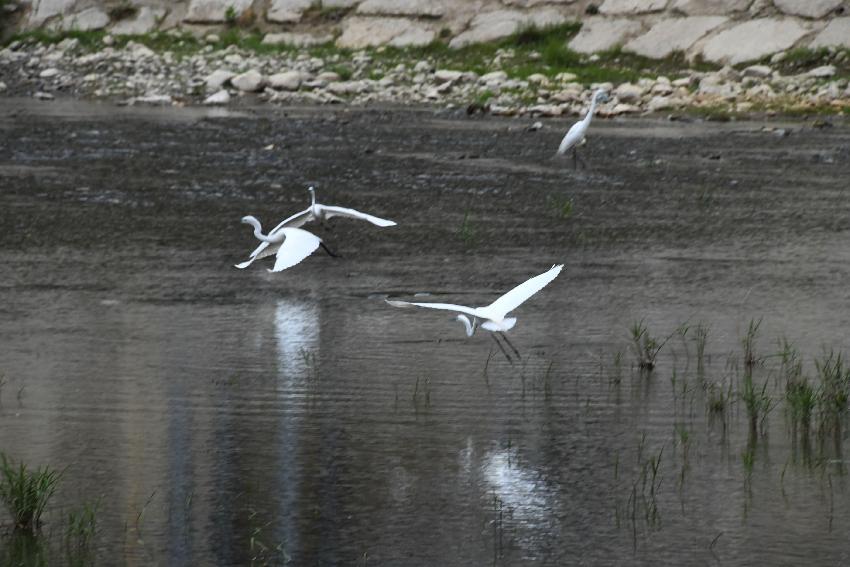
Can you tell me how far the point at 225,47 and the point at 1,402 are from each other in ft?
76.3

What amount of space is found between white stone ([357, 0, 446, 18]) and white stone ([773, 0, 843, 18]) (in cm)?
655

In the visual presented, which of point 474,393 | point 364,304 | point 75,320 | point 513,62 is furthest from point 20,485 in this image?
point 513,62

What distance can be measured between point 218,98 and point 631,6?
24.6 feet

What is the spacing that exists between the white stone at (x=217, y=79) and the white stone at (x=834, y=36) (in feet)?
30.4

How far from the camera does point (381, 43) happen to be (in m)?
29.8

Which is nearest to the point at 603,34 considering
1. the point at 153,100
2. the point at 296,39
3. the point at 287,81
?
the point at 287,81

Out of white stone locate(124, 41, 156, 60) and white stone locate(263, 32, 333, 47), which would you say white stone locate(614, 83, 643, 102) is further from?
white stone locate(124, 41, 156, 60)

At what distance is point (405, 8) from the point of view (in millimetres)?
30484

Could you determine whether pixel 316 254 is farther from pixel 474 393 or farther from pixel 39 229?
pixel 474 393

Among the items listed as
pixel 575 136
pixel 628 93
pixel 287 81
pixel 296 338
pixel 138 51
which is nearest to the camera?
pixel 296 338

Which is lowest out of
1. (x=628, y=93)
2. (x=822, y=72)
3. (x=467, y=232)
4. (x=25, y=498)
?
(x=25, y=498)

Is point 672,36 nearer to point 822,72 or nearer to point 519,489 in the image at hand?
point 822,72

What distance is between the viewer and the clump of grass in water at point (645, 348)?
8.56 meters

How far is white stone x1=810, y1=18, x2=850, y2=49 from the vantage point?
84.0 ft
